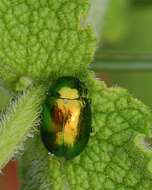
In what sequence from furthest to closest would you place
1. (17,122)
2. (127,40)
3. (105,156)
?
(127,40), (105,156), (17,122)

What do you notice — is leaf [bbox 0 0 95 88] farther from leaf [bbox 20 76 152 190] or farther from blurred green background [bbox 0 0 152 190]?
blurred green background [bbox 0 0 152 190]

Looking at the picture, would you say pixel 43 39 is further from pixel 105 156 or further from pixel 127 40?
pixel 127 40

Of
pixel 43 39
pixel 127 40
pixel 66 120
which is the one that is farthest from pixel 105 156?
pixel 127 40

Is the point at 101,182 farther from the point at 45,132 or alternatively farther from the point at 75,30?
the point at 75,30

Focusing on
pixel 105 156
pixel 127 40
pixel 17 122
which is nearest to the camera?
pixel 17 122

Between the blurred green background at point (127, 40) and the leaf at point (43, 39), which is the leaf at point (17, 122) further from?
the blurred green background at point (127, 40)

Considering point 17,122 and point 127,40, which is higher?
point 17,122
